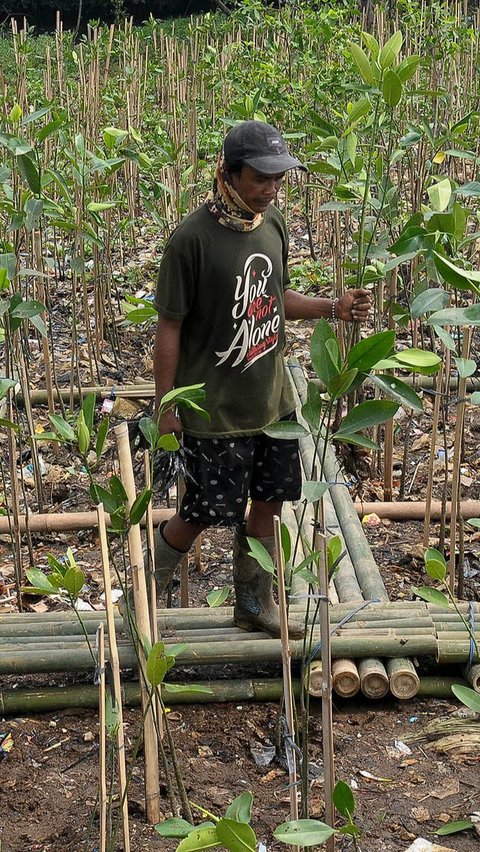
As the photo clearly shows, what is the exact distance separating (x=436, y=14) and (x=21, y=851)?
434 cm

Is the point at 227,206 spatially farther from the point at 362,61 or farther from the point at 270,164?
the point at 362,61

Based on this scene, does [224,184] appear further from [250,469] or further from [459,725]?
[459,725]

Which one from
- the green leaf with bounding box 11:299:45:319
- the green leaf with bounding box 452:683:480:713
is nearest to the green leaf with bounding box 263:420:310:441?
the green leaf with bounding box 452:683:480:713

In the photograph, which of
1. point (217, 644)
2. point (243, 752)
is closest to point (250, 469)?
point (217, 644)

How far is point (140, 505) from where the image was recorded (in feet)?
5.32

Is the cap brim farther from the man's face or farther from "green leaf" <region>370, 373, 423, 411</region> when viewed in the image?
"green leaf" <region>370, 373, 423, 411</region>

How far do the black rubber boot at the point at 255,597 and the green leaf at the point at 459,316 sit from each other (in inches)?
44.2

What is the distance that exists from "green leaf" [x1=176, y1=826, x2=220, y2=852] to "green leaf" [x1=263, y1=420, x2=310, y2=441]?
2.07 feet

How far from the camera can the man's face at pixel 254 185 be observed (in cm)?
218

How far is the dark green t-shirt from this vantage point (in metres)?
2.26

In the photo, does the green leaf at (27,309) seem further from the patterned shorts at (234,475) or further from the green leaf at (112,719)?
the green leaf at (112,719)

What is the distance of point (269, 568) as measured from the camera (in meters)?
1.72

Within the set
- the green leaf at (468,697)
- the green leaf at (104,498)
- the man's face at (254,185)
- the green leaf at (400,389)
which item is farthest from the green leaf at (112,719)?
the man's face at (254,185)

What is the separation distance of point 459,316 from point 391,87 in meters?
0.78
